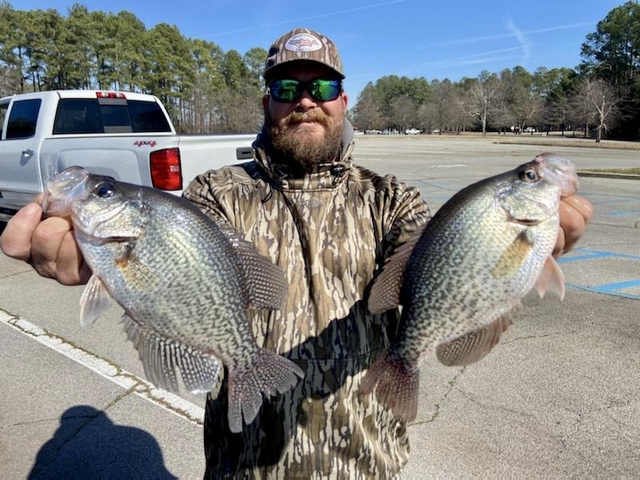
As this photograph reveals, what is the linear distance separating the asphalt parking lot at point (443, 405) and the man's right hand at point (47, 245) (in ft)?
6.40

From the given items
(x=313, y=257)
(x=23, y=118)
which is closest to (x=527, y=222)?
(x=313, y=257)

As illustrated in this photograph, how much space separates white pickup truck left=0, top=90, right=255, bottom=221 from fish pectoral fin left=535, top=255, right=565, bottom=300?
5696 mm

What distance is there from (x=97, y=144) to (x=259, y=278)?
6.03m

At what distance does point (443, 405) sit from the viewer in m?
4.08

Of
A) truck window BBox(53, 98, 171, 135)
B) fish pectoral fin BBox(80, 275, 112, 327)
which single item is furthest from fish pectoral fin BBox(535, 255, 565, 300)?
truck window BBox(53, 98, 171, 135)

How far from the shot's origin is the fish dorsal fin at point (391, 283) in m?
2.11

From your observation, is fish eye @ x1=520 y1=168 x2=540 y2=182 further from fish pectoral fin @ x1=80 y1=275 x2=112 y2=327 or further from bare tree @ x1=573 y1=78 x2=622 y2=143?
bare tree @ x1=573 y1=78 x2=622 y2=143

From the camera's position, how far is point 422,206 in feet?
8.03

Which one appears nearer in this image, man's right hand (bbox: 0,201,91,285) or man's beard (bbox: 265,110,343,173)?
man's right hand (bbox: 0,201,91,285)

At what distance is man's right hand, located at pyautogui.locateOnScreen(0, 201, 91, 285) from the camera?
1979 millimetres

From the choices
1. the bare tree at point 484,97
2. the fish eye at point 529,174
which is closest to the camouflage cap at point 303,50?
the fish eye at point 529,174

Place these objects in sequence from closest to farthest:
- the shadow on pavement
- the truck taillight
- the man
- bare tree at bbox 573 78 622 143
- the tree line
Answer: the man → the shadow on pavement → the truck taillight → the tree line → bare tree at bbox 573 78 622 143

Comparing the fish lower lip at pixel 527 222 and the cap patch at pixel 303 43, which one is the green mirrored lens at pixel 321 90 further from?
the fish lower lip at pixel 527 222

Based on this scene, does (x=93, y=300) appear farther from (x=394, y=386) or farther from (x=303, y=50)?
(x=303, y=50)
